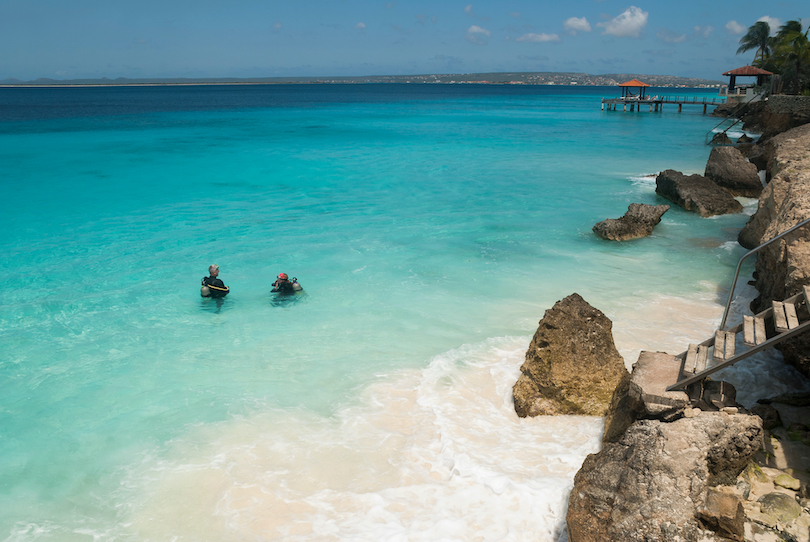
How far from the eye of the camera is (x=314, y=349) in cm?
891

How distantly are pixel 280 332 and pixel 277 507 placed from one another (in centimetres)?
435

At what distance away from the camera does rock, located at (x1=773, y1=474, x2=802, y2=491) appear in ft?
15.5

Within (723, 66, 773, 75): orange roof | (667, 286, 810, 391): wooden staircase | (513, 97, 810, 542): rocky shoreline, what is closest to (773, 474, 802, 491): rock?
(513, 97, 810, 542): rocky shoreline

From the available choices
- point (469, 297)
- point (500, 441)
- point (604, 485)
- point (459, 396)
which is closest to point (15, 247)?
point (469, 297)

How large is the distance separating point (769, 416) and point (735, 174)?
15.1m

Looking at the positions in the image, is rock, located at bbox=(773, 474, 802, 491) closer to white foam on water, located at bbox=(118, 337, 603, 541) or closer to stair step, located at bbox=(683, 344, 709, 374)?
stair step, located at bbox=(683, 344, 709, 374)

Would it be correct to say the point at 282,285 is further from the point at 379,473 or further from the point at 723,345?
the point at 723,345

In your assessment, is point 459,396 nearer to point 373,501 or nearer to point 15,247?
point 373,501

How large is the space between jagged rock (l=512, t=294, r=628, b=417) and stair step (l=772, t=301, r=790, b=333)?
1810 millimetres

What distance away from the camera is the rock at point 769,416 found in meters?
5.67

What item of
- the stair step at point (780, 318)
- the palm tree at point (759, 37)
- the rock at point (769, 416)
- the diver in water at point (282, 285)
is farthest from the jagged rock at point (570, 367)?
the palm tree at point (759, 37)

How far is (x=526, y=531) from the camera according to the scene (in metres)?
4.97

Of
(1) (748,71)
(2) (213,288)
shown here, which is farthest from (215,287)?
(1) (748,71)

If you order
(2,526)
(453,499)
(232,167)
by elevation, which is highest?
(232,167)
